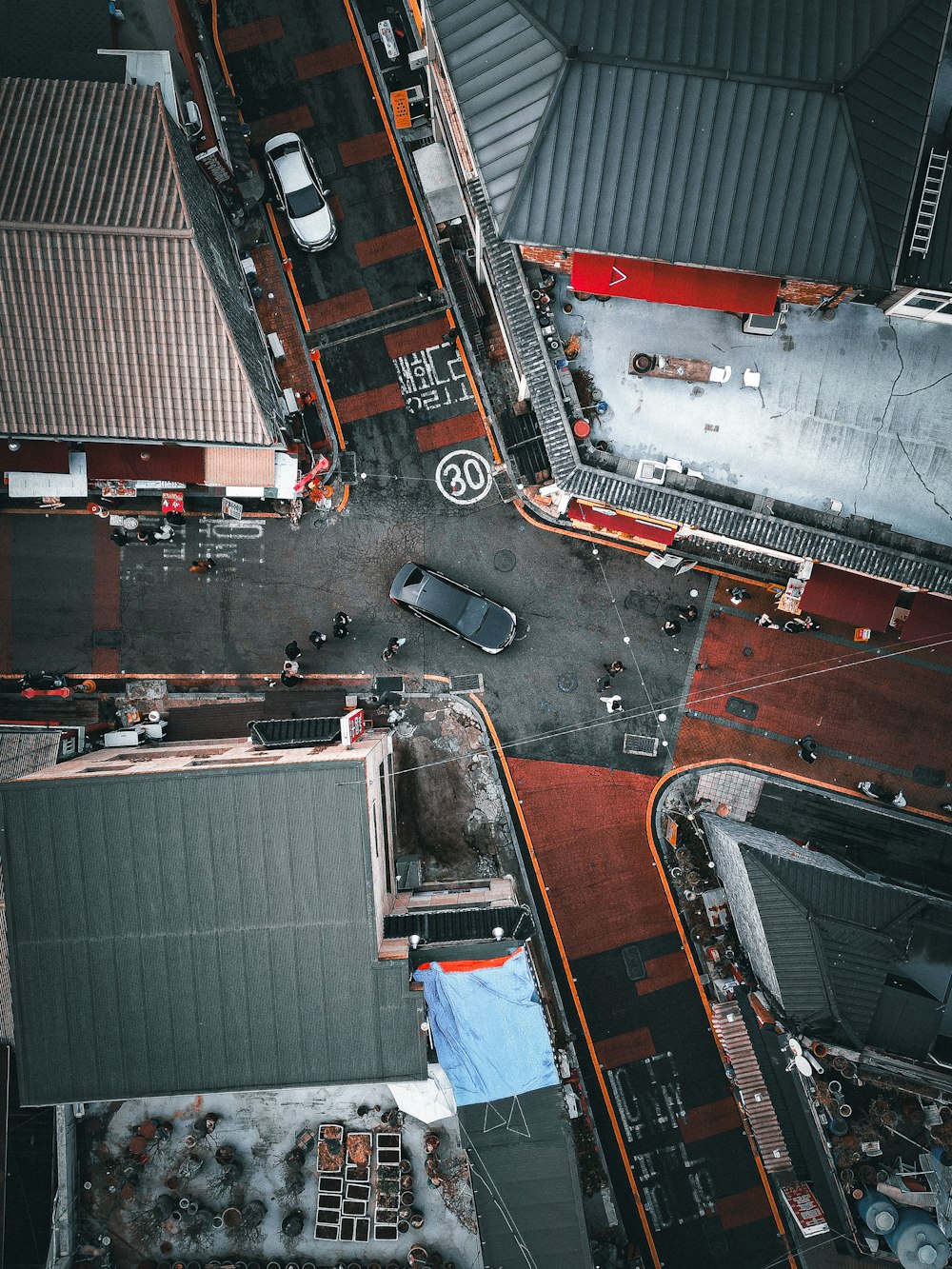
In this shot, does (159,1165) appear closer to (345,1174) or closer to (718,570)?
(345,1174)

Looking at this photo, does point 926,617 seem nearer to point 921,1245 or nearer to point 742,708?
point 742,708

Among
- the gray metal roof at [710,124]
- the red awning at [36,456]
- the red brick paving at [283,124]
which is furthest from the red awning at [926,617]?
the red awning at [36,456]

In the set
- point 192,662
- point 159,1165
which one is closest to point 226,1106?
point 159,1165

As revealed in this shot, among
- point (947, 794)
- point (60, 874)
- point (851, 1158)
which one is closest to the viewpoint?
point (60, 874)

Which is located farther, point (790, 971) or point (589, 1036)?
point (589, 1036)

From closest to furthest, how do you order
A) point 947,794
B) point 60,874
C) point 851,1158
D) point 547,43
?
point 547,43, point 60,874, point 851,1158, point 947,794

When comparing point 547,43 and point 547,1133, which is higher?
point 547,43

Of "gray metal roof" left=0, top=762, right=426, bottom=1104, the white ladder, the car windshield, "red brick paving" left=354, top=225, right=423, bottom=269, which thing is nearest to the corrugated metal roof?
"gray metal roof" left=0, top=762, right=426, bottom=1104

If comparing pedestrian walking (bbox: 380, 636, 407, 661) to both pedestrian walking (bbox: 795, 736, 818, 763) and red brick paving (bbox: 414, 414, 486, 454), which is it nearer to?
red brick paving (bbox: 414, 414, 486, 454)
